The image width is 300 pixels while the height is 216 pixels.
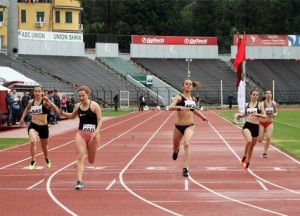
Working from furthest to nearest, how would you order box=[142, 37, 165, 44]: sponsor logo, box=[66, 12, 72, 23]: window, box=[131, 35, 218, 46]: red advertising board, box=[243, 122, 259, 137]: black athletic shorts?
1. box=[66, 12, 72, 23]: window
2. box=[142, 37, 165, 44]: sponsor logo
3. box=[131, 35, 218, 46]: red advertising board
4. box=[243, 122, 259, 137]: black athletic shorts

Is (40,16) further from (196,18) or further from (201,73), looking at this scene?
(196,18)

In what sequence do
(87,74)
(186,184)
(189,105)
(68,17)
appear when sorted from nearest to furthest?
(186,184) → (189,105) → (87,74) → (68,17)

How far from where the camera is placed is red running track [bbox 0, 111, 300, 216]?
1206cm

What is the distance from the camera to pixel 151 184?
15664 mm

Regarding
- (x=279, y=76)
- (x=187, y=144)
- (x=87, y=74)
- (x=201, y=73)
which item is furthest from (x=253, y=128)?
(x=279, y=76)

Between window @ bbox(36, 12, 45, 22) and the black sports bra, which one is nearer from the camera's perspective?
the black sports bra

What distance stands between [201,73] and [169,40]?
678 cm

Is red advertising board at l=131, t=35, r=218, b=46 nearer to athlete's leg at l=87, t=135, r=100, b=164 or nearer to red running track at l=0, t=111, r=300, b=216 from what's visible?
red running track at l=0, t=111, r=300, b=216

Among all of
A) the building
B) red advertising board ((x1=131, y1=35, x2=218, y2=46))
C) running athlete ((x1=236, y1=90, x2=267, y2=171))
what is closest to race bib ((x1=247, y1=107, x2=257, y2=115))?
running athlete ((x1=236, y1=90, x2=267, y2=171))

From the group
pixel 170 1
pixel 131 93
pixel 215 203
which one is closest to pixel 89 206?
pixel 215 203

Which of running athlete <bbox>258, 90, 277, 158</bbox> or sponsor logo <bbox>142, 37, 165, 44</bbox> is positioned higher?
sponsor logo <bbox>142, 37, 165, 44</bbox>

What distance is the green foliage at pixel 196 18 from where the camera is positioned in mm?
114250

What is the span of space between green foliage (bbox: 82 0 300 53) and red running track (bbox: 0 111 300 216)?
88.8 meters

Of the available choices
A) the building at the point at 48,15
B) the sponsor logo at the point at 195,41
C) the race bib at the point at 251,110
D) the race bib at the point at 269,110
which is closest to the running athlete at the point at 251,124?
the race bib at the point at 251,110
